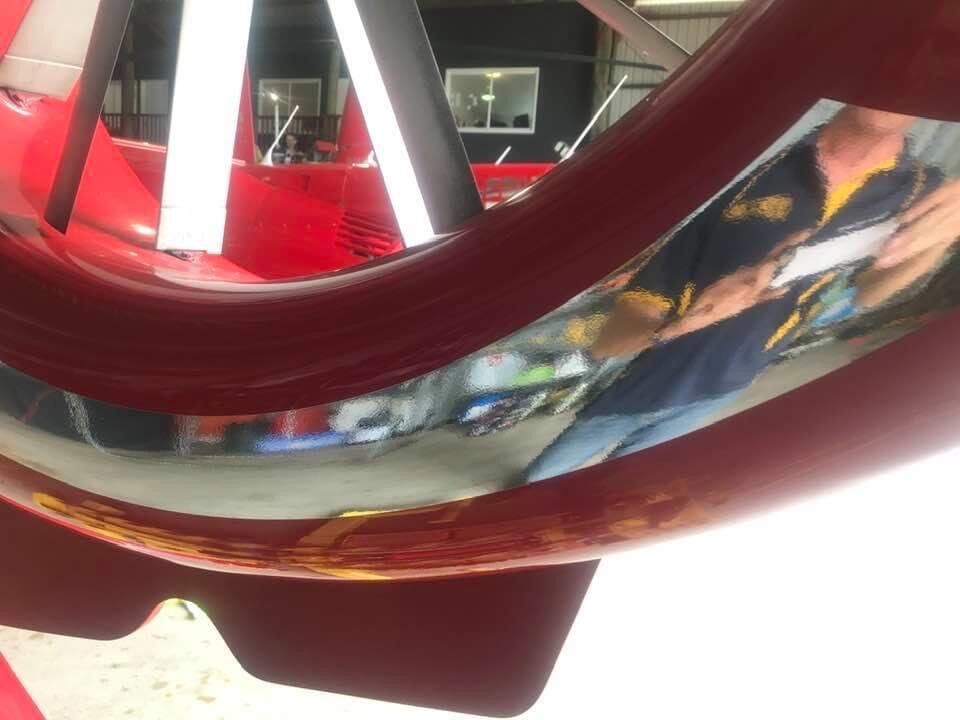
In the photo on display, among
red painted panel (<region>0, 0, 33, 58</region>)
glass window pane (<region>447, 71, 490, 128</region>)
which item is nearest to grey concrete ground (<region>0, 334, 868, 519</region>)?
red painted panel (<region>0, 0, 33, 58</region>)

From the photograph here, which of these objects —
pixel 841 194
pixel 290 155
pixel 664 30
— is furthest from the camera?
pixel 664 30

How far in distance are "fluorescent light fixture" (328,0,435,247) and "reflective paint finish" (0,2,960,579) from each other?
0.07 meters

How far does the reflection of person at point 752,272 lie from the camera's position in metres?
0.13

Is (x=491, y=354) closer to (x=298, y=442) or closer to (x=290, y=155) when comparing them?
(x=298, y=442)

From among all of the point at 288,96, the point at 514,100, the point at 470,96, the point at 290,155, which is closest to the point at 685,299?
the point at 290,155

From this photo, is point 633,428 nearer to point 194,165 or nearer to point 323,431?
point 323,431

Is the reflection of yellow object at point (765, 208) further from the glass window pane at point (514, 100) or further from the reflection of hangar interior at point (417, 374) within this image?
the glass window pane at point (514, 100)

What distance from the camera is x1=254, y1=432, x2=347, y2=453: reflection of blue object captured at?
178 millimetres

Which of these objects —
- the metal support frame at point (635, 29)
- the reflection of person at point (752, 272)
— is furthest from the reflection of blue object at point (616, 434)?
the metal support frame at point (635, 29)

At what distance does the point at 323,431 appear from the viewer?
18cm

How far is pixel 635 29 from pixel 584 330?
46 cm

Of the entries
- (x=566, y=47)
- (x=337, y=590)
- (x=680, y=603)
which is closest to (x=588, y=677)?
(x=680, y=603)

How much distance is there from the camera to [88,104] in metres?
0.34

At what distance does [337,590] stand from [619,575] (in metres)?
→ 0.23
